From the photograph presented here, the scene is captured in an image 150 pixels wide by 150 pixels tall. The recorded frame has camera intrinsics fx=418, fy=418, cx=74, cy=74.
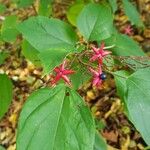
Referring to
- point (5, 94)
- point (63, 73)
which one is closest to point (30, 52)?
point (5, 94)

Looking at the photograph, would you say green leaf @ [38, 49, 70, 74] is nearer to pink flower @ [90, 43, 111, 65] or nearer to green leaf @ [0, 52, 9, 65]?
pink flower @ [90, 43, 111, 65]

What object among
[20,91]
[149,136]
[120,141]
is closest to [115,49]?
[149,136]

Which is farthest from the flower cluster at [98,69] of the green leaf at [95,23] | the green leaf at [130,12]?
the green leaf at [130,12]

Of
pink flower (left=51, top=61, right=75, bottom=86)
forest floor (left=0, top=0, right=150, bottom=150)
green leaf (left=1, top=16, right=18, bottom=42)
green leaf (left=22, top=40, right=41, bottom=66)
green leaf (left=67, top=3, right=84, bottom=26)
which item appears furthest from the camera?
forest floor (left=0, top=0, right=150, bottom=150)

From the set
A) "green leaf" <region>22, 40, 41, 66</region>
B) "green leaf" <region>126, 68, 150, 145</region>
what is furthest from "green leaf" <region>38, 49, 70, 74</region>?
"green leaf" <region>22, 40, 41, 66</region>

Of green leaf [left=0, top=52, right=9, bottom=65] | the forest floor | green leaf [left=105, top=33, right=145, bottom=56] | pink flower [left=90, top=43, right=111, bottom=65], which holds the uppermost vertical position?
pink flower [left=90, top=43, right=111, bottom=65]

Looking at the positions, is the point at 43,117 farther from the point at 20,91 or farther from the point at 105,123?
the point at 20,91
